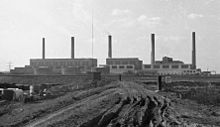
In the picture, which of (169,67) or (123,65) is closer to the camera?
(169,67)

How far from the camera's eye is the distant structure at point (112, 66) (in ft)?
254

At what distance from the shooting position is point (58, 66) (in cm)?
8850

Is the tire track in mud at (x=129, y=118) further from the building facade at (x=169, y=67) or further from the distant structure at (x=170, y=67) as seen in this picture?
the building facade at (x=169, y=67)

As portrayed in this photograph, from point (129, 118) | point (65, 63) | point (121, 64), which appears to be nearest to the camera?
point (129, 118)

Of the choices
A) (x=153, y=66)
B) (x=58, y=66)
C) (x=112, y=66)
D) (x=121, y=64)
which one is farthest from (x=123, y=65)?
(x=58, y=66)

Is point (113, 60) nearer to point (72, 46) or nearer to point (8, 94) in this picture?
point (72, 46)

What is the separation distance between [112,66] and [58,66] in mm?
17794

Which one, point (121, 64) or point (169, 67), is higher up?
point (121, 64)

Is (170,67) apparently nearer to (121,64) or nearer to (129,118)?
(121,64)

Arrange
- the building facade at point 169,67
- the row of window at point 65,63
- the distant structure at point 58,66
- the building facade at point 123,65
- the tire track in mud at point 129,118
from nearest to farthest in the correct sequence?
the tire track in mud at point 129,118, the building facade at point 169,67, the building facade at point 123,65, the distant structure at point 58,66, the row of window at point 65,63

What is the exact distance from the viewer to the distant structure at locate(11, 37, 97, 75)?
3238 inches

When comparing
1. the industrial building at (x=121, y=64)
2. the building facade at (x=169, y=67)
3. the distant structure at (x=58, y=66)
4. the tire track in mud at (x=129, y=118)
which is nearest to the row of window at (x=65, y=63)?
the distant structure at (x=58, y=66)

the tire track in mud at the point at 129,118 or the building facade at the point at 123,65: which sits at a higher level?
the building facade at the point at 123,65

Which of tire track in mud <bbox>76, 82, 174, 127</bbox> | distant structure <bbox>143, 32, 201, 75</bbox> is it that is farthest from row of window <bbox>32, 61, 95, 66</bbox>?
tire track in mud <bbox>76, 82, 174, 127</bbox>
